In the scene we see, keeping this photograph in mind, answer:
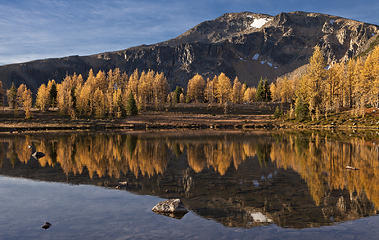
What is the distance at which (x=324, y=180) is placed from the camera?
63.6ft

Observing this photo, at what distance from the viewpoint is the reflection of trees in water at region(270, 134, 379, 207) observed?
672 inches

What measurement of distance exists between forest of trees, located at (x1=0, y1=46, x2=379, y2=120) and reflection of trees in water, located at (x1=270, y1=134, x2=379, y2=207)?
5391cm

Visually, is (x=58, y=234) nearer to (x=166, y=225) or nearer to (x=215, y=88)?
(x=166, y=225)

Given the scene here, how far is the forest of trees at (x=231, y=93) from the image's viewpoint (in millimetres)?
85312

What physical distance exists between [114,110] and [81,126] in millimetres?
21322

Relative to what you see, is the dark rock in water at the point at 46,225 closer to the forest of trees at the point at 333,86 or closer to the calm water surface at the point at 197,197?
the calm water surface at the point at 197,197

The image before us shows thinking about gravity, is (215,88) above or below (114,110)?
above

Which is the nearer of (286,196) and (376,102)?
(286,196)

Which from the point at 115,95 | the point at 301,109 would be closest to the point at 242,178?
the point at 301,109

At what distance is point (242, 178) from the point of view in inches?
810

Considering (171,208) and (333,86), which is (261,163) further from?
(333,86)

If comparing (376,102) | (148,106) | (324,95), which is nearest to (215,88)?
(148,106)

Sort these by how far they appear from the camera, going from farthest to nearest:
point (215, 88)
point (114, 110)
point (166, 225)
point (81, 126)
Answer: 1. point (215, 88)
2. point (114, 110)
3. point (81, 126)
4. point (166, 225)

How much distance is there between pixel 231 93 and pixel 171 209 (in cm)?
12920
